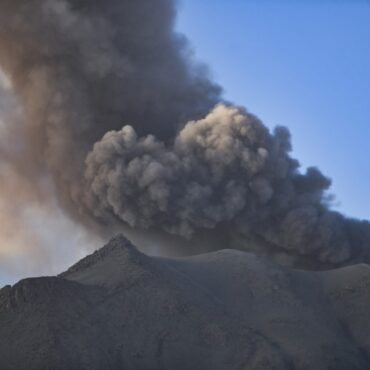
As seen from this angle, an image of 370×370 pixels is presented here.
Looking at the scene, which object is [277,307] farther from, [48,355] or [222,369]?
[48,355]

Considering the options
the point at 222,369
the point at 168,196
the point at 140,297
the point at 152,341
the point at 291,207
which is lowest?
the point at 222,369

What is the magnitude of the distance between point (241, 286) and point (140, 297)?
621cm

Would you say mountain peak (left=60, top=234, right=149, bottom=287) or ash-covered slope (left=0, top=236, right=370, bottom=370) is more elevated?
mountain peak (left=60, top=234, right=149, bottom=287)

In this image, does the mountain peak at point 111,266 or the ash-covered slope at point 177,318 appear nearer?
the ash-covered slope at point 177,318

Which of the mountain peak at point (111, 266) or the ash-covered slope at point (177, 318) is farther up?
the mountain peak at point (111, 266)

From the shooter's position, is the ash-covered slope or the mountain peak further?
the mountain peak

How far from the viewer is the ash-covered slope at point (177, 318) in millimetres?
30516

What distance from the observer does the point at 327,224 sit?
148ft

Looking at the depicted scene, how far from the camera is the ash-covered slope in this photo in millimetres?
30516

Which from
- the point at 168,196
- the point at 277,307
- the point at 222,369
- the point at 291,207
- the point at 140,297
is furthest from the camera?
the point at 291,207

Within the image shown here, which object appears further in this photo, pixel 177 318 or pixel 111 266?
pixel 111 266

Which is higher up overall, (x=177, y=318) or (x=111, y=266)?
(x=111, y=266)

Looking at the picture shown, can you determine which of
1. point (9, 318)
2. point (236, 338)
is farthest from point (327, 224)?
point (9, 318)

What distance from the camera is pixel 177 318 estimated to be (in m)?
33.3
